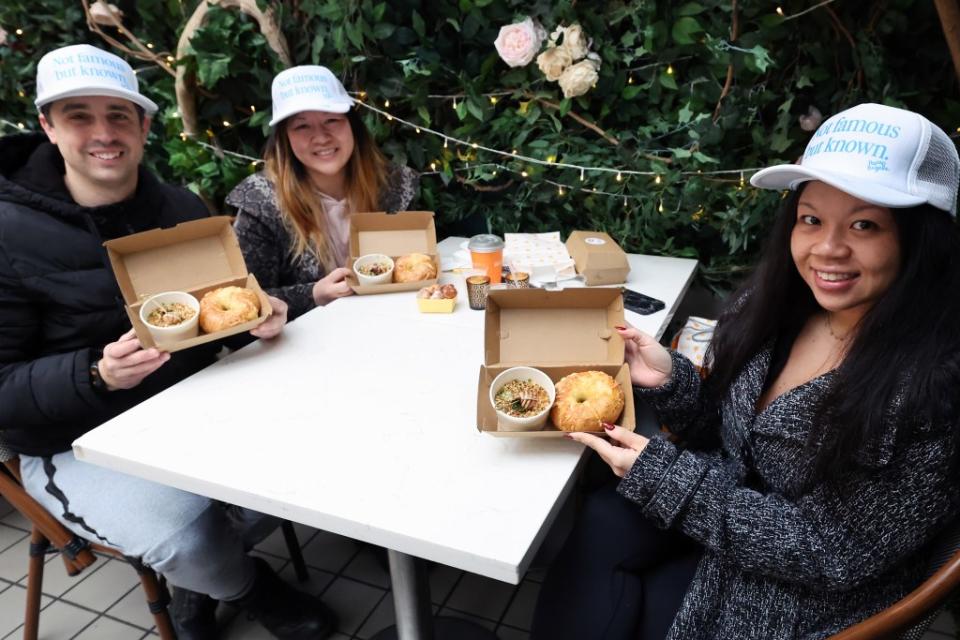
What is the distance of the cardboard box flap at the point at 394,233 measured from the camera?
2.14 metres

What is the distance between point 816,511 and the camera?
1.04 meters

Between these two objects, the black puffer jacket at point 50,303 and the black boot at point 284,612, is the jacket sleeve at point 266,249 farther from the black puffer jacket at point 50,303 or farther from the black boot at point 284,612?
the black boot at point 284,612

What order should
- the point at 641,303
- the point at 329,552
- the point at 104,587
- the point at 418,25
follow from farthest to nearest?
the point at 418,25
the point at 329,552
the point at 104,587
the point at 641,303

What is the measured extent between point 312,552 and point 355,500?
4.51 ft

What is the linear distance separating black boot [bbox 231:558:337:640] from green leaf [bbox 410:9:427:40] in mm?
2022

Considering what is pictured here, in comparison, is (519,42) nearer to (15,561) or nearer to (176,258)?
(176,258)

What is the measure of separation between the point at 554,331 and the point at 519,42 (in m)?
1.30

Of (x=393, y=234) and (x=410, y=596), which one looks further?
(x=393, y=234)

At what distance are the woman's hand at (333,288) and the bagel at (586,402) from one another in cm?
→ 97

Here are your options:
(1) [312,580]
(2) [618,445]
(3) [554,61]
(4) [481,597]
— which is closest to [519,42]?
(3) [554,61]

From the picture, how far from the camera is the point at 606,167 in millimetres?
2289

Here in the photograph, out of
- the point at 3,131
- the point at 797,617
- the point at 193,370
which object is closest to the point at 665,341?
the point at 797,617

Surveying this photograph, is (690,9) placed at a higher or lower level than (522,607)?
higher

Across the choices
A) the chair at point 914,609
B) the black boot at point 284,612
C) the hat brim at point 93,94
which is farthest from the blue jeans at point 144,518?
the chair at point 914,609
